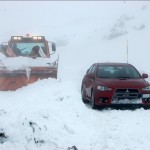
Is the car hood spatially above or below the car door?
above

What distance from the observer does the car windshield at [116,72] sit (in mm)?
13298

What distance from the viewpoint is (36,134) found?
755cm

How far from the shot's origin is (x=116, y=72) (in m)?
13.4

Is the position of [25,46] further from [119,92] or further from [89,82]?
[119,92]

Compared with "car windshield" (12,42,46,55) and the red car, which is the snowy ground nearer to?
the red car

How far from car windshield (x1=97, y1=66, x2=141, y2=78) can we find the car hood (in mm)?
490

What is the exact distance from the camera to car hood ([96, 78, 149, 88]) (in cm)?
1223

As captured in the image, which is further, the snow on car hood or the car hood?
the snow on car hood

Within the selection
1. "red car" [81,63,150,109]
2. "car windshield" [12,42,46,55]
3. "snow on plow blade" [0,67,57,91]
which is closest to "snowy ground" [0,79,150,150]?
"red car" [81,63,150,109]

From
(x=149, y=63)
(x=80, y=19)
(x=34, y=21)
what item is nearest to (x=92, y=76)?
(x=149, y=63)

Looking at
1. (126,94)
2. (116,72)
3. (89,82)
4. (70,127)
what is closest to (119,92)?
(126,94)

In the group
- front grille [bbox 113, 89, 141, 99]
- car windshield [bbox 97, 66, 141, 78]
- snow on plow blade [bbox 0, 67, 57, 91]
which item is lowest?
snow on plow blade [bbox 0, 67, 57, 91]

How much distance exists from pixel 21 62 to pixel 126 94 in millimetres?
5122

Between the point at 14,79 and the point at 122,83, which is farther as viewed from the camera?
the point at 14,79
